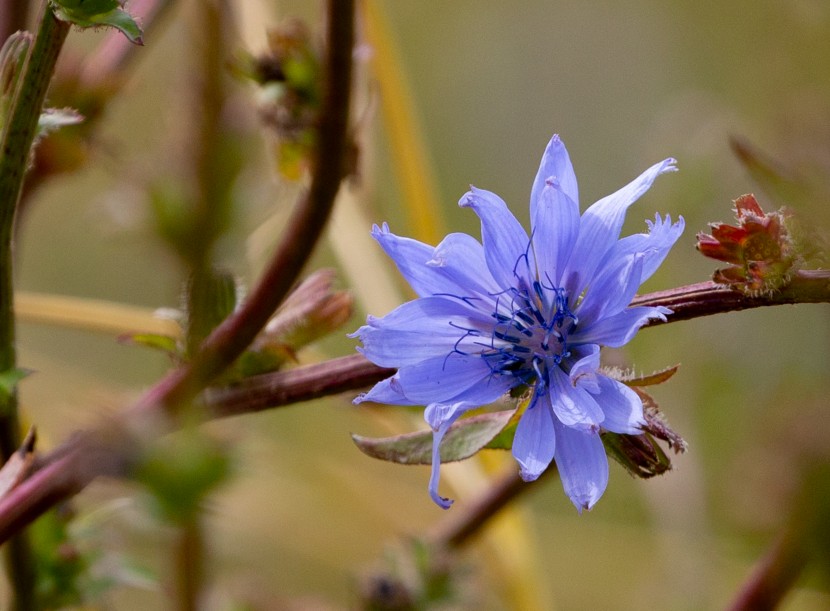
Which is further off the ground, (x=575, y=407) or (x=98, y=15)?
(x=98, y=15)

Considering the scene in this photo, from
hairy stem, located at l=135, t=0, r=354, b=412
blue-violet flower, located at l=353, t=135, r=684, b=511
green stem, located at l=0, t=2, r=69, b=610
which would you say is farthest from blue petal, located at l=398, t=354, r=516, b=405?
green stem, located at l=0, t=2, r=69, b=610

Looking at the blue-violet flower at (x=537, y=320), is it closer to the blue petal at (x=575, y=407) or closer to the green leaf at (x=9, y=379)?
the blue petal at (x=575, y=407)

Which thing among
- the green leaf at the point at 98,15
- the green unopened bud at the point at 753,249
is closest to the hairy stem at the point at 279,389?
the green unopened bud at the point at 753,249

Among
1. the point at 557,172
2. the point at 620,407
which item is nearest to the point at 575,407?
the point at 620,407

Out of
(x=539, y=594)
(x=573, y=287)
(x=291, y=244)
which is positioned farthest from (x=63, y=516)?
(x=539, y=594)

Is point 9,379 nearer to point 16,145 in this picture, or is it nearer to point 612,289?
point 16,145

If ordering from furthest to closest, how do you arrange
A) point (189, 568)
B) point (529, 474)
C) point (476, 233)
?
point (476, 233)
point (189, 568)
point (529, 474)

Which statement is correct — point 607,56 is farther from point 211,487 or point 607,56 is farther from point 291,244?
point 211,487
